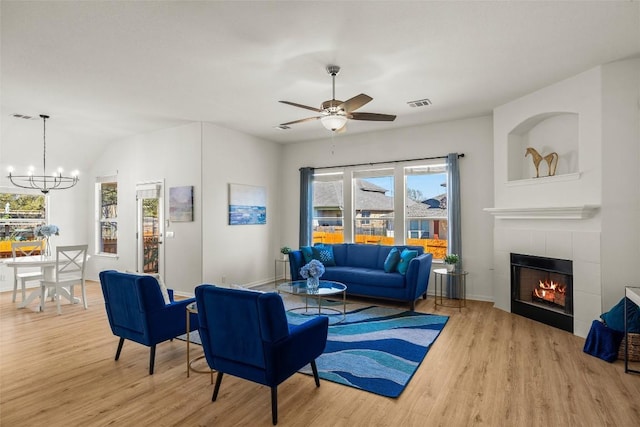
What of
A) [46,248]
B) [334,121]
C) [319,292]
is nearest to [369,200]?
[319,292]

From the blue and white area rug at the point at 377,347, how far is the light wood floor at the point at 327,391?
11 centimetres

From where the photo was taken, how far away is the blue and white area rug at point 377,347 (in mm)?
3023

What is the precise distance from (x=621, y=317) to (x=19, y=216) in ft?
31.8

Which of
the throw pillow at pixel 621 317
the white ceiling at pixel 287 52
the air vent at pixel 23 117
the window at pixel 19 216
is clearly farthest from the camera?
the window at pixel 19 216

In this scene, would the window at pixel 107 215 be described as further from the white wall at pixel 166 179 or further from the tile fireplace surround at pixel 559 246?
the tile fireplace surround at pixel 559 246

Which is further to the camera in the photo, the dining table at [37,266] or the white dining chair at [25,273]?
the white dining chair at [25,273]

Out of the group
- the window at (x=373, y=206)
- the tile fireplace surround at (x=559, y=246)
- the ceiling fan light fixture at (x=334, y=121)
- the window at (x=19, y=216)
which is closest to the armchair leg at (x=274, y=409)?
the ceiling fan light fixture at (x=334, y=121)

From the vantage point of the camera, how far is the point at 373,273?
18.4ft

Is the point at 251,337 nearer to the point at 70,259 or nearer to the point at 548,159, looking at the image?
the point at 548,159

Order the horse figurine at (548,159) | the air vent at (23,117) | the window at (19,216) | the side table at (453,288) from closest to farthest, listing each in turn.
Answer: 1. the horse figurine at (548,159)
2. the air vent at (23,117)
3. the side table at (453,288)
4. the window at (19,216)

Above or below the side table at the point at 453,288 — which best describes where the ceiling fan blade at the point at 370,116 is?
above

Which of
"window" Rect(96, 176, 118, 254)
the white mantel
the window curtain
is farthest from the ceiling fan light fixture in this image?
"window" Rect(96, 176, 118, 254)

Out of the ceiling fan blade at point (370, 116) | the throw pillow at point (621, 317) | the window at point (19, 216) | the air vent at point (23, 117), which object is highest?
Result: the air vent at point (23, 117)

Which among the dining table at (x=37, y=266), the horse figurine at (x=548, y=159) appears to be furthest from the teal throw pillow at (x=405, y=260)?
the dining table at (x=37, y=266)
